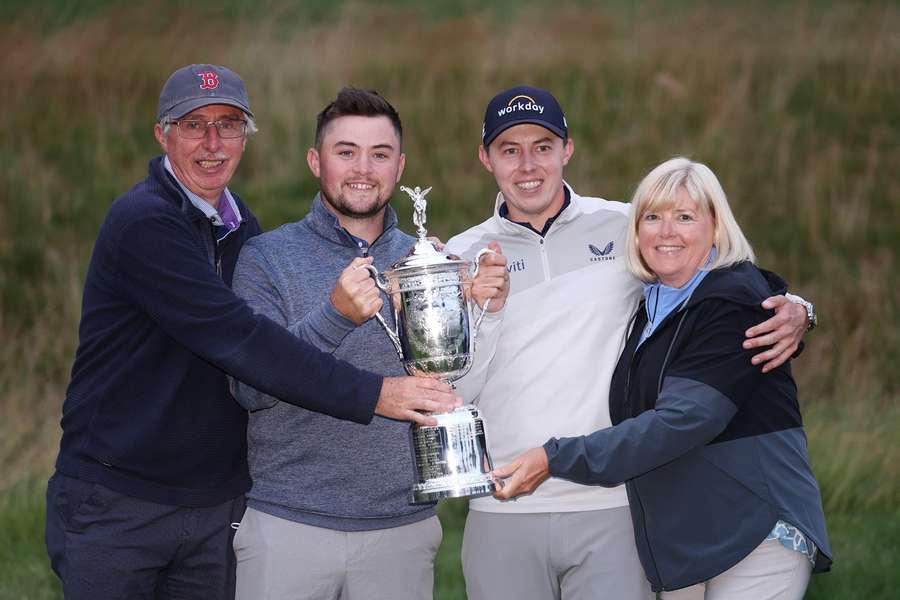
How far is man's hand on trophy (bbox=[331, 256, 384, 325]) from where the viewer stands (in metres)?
4.00

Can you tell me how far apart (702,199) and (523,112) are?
80 cm

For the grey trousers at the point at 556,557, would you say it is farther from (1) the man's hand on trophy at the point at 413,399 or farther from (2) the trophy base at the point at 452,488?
(1) the man's hand on trophy at the point at 413,399

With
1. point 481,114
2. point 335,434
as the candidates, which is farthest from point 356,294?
point 481,114

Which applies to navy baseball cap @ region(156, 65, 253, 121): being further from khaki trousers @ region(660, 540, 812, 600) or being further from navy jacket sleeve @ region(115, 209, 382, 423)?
khaki trousers @ region(660, 540, 812, 600)

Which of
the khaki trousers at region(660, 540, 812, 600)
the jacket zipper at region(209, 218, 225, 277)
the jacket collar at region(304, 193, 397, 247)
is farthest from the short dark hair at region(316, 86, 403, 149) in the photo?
the khaki trousers at region(660, 540, 812, 600)

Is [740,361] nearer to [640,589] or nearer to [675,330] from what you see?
[675,330]

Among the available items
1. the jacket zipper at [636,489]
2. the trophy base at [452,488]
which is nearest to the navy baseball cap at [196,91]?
the trophy base at [452,488]

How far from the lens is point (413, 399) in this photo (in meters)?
4.14

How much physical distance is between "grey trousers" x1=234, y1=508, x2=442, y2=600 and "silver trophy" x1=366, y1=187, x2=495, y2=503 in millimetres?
277

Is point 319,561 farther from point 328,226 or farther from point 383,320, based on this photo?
point 328,226

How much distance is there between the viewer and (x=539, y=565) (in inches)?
171

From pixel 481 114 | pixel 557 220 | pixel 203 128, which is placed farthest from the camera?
pixel 481 114

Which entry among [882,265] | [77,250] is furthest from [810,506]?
[77,250]

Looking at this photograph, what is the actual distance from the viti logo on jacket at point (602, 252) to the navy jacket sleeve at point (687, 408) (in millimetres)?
544
